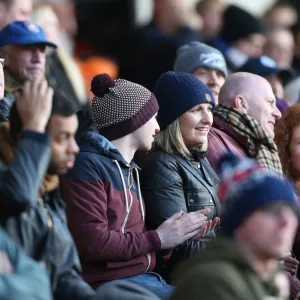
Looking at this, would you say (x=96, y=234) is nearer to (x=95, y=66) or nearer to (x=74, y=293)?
(x=74, y=293)

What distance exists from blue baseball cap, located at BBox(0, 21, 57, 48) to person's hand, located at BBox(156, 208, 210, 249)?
6.12 feet

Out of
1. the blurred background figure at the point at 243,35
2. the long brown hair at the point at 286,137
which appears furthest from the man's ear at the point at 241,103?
the blurred background figure at the point at 243,35

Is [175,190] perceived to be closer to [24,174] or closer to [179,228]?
[179,228]

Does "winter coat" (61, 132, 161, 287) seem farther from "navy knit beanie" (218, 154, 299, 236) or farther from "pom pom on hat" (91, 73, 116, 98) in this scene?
"navy knit beanie" (218, 154, 299, 236)

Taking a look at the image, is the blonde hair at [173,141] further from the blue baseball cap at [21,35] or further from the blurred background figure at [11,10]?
the blurred background figure at [11,10]

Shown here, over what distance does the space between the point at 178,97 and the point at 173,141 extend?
300mm

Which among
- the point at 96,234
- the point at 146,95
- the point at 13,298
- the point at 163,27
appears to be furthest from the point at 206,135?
the point at 163,27

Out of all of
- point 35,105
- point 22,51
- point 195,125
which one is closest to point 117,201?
point 195,125

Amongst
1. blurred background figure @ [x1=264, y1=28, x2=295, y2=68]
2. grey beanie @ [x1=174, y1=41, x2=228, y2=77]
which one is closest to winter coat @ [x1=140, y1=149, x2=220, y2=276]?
grey beanie @ [x1=174, y1=41, x2=228, y2=77]

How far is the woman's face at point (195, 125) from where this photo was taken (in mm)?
7012

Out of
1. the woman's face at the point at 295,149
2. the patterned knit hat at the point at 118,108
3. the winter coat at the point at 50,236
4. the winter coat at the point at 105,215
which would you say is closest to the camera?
the winter coat at the point at 50,236

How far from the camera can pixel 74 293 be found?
214 inches

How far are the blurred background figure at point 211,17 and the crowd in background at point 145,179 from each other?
5.47ft

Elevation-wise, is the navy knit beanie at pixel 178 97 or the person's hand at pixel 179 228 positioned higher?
the navy knit beanie at pixel 178 97
